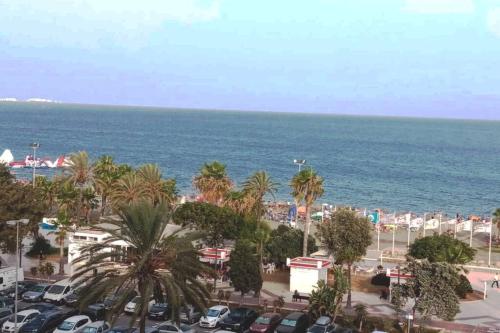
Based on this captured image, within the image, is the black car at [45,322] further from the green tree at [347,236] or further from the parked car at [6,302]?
the green tree at [347,236]

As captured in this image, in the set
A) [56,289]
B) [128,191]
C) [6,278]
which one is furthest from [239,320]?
[128,191]

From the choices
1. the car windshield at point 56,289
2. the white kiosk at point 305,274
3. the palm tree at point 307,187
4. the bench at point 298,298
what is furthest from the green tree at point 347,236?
the car windshield at point 56,289

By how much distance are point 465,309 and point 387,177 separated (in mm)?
96985

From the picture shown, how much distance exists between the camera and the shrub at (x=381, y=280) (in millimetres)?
43719

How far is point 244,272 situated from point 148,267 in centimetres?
1268

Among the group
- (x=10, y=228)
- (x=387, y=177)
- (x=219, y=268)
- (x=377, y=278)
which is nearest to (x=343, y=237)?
(x=377, y=278)

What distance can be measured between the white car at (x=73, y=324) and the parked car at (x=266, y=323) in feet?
26.1

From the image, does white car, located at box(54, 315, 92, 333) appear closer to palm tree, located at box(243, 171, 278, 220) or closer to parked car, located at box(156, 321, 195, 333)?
parked car, located at box(156, 321, 195, 333)

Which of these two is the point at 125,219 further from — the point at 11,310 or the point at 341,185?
the point at 341,185

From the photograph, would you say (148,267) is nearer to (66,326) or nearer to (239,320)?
(66,326)

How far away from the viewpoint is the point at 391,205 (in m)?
101

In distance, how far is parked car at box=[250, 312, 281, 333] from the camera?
1235 inches

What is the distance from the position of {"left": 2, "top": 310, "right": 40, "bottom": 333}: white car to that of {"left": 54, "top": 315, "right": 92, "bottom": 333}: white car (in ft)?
6.17

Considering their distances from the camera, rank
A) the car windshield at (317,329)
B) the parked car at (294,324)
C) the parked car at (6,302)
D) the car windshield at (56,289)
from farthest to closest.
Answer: the car windshield at (56,289) → the parked car at (6,302) → the parked car at (294,324) → the car windshield at (317,329)
